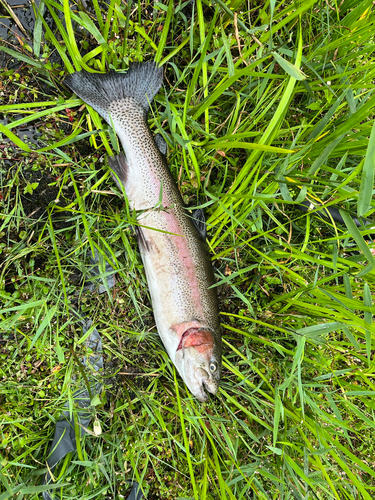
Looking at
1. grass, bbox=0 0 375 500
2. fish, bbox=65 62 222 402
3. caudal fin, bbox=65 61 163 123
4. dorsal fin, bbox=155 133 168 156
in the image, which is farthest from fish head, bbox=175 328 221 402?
caudal fin, bbox=65 61 163 123

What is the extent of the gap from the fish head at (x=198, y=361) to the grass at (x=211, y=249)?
0.64ft

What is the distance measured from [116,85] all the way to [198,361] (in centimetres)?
214

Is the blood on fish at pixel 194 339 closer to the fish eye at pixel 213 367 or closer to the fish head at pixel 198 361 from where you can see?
the fish head at pixel 198 361

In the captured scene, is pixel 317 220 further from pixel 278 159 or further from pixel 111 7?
pixel 111 7

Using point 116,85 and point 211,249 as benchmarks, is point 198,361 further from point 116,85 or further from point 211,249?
point 116,85

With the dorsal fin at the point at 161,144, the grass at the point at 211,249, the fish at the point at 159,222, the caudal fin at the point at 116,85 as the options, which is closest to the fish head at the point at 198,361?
the fish at the point at 159,222

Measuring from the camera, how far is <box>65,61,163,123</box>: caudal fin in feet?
7.18

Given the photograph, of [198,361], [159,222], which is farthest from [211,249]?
[198,361]

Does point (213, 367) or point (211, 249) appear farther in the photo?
point (211, 249)

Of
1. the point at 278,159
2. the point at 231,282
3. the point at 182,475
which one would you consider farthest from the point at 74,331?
the point at 278,159

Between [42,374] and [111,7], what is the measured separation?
2.69m

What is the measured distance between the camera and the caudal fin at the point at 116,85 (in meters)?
2.19

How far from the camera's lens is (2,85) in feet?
7.33

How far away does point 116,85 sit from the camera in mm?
2234
